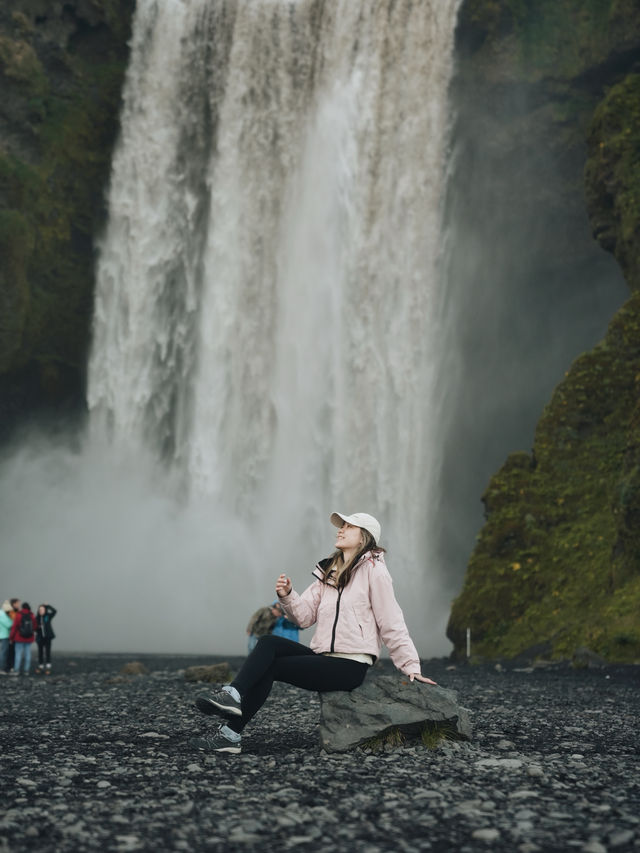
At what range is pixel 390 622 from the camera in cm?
750

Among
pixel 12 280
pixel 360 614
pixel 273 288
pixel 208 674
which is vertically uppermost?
pixel 273 288

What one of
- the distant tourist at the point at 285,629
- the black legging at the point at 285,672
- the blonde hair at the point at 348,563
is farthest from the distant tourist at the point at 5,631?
the blonde hair at the point at 348,563

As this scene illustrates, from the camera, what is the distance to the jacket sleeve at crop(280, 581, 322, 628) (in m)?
7.56

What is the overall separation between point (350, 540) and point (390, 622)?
2.41 feet

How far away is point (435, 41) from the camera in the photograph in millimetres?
43250

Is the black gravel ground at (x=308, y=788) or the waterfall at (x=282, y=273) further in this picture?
the waterfall at (x=282, y=273)

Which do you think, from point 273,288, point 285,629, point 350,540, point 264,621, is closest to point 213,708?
point 350,540

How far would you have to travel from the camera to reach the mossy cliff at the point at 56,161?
43.7 meters

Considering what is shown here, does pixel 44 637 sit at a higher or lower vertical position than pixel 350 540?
lower

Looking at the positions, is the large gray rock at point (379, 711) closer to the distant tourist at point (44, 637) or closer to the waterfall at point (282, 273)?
the distant tourist at point (44, 637)

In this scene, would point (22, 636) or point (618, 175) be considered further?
point (618, 175)

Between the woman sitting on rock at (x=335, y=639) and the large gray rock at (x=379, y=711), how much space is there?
13 cm

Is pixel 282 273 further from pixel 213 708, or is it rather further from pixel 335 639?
pixel 213 708

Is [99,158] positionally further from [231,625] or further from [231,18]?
[231,625]
